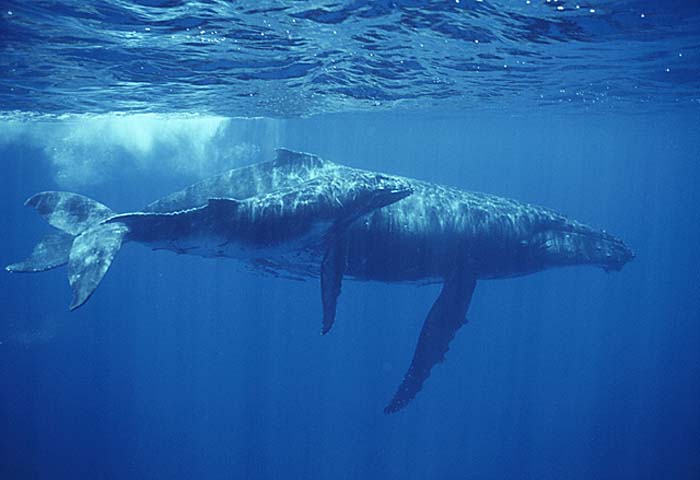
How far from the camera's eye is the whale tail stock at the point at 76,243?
317 inches

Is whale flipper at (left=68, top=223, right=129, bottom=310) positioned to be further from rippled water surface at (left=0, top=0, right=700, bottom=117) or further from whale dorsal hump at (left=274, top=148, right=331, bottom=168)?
rippled water surface at (left=0, top=0, right=700, bottom=117)

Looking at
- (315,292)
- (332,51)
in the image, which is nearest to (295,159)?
(332,51)

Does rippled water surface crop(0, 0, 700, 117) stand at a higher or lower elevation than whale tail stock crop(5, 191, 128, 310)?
higher

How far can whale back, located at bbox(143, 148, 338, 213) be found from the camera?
38.0 ft

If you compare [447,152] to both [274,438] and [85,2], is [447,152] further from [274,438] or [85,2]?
[85,2]

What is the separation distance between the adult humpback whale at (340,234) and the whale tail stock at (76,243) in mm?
23

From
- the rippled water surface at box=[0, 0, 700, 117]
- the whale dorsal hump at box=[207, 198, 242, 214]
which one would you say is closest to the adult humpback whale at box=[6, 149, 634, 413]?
the whale dorsal hump at box=[207, 198, 242, 214]

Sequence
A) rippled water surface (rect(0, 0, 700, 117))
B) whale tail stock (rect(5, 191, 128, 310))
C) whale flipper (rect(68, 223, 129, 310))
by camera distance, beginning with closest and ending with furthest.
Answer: whale flipper (rect(68, 223, 129, 310)) → whale tail stock (rect(5, 191, 128, 310)) → rippled water surface (rect(0, 0, 700, 117))

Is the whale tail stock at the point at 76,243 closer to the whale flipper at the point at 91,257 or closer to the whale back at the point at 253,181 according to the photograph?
the whale flipper at the point at 91,257

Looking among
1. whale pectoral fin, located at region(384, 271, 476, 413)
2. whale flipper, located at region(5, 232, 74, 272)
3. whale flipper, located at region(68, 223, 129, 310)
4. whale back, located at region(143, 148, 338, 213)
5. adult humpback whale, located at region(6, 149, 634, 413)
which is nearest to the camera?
whale flipper, located at region(68, 223, 129, 310)

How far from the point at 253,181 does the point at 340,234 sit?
2799mm

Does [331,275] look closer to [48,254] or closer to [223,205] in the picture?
[223,205]

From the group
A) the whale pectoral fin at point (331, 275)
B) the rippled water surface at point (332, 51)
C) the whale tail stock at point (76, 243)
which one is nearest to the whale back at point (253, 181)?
the whale tail stock at point (76, 243)

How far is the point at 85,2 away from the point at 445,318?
11487mm
